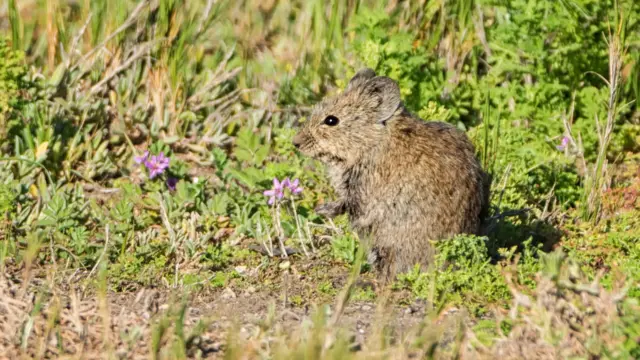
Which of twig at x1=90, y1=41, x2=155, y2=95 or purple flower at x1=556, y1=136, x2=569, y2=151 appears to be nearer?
purple flower at x1=556, y1=136, x2=569, y2=151

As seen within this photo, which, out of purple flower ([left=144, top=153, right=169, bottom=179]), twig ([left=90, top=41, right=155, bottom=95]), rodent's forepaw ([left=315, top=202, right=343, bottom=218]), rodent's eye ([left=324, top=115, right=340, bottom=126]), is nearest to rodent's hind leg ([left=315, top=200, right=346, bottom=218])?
rodent's forepaw ([left=315, top=202, right=343, bottom=218])

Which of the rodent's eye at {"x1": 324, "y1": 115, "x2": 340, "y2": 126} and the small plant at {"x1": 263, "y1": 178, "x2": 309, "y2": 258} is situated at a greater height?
the rodent's eye at {"x1": 324, "y1": 115, "x2": 340, "y2": 126}

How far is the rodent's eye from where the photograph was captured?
21.0 ft

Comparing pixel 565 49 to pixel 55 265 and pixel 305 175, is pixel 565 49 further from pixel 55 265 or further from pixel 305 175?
pixel 55 265

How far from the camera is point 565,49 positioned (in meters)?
7.08

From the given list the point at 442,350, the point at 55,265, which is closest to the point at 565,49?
the point at 442,350

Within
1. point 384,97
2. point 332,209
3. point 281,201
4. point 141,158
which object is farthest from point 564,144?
point 141,158

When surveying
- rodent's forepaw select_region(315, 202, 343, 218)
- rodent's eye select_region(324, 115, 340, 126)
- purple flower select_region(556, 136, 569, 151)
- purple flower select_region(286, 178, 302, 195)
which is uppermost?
rodent's eye select_region(324, 115, 340, 126)

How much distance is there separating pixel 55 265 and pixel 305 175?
6.17 ft

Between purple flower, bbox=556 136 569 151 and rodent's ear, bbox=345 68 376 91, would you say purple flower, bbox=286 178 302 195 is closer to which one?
rodent's ear, bbox=345 68 376 91

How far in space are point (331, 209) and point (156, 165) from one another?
1.35 m

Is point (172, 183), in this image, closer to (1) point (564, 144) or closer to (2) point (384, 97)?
(2) point (384, 97)

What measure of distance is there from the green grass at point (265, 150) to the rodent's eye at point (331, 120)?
269mm

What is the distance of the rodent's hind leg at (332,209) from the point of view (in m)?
6.20
